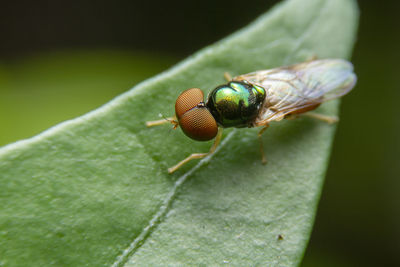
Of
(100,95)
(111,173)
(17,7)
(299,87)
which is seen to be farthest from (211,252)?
(17,7)

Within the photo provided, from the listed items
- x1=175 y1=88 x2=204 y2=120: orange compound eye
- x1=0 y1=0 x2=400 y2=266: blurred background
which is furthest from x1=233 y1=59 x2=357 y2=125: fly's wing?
x1=0 y1=0 x2=400 y2=266: blurred background

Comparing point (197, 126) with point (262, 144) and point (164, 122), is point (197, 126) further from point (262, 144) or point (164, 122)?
point (262, 144)

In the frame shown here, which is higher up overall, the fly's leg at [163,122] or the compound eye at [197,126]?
the fly's leg at [163,122]

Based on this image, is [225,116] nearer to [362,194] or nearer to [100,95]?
[100,95]

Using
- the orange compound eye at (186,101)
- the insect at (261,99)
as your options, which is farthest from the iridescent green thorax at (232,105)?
the orange compound eye at (186,101)

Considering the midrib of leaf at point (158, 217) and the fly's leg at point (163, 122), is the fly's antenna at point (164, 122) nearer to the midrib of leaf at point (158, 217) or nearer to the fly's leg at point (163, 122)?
the fly's leg at point (163, 122)

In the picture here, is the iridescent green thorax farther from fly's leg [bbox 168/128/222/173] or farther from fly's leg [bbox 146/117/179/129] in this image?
fly's leg [bbox 146/117/179/129]
